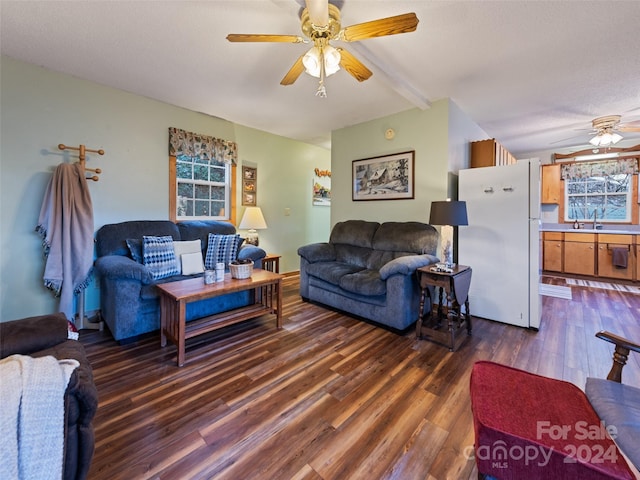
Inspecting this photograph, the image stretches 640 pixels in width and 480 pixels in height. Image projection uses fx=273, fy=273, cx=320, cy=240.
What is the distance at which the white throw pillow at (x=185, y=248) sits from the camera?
2984mm

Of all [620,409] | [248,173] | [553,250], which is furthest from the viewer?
[553,250]

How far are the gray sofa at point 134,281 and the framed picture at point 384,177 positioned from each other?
1803mm

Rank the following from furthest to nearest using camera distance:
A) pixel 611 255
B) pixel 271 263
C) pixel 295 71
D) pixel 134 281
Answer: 1. pixel 611 255
2. pixel 271 263
3. pixel 134 281
4. pixel 295 71

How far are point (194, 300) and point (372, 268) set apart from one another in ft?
6.64

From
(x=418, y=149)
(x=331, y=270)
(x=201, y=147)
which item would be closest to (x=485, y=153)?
(x=418, y=149)

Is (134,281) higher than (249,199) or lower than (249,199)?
lower

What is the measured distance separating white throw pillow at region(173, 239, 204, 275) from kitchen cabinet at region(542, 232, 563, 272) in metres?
6.15

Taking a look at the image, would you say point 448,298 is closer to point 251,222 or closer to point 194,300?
point 194,300

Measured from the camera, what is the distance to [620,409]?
3.39 ft

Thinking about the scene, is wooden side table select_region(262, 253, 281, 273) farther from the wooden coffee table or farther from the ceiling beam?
the ceiling beam

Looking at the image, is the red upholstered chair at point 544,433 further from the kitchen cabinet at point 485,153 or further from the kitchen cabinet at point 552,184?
the kitchen cabinet at point 552,184

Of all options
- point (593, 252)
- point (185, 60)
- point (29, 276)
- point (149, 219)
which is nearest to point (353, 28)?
point (185, 60)

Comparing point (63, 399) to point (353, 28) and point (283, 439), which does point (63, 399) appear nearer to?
point (283, 439)

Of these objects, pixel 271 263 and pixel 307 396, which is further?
pixel 271 263
